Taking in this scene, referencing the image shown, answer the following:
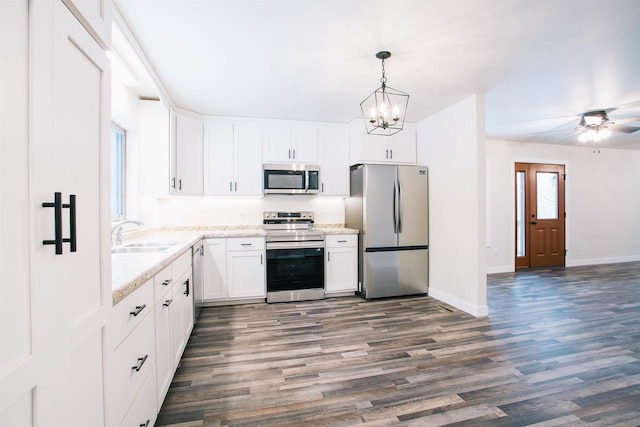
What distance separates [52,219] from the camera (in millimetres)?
713

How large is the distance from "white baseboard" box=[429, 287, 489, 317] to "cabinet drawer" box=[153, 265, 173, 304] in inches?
123

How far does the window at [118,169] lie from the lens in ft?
9.77

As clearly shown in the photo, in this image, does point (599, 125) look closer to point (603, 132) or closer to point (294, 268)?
point (603, 132)

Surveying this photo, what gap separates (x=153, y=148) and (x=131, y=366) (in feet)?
8.88

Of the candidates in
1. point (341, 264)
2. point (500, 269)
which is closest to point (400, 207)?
point (341, 264)

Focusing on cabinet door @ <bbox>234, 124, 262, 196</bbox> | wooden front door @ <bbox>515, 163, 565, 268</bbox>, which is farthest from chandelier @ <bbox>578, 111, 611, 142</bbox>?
cabinet door @ <bbox>234, 124, 262, 196</bbox>

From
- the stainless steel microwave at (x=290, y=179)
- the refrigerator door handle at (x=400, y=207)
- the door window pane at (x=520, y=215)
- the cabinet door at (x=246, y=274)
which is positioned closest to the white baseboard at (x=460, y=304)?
the refrigerator door handle at (x=400, y=207)

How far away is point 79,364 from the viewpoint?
0.86m

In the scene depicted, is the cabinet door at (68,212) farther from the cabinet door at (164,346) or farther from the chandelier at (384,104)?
the chandelier at (384,104)

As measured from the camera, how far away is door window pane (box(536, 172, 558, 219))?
568cm

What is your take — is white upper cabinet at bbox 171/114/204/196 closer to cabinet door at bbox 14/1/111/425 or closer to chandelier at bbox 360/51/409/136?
chandelier at bbox 360/51/409/136

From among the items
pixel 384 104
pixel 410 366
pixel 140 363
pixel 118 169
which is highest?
pixel 384 104

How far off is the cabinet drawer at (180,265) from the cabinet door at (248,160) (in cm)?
145

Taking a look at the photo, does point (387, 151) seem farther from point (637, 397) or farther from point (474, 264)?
point (637, 397)
